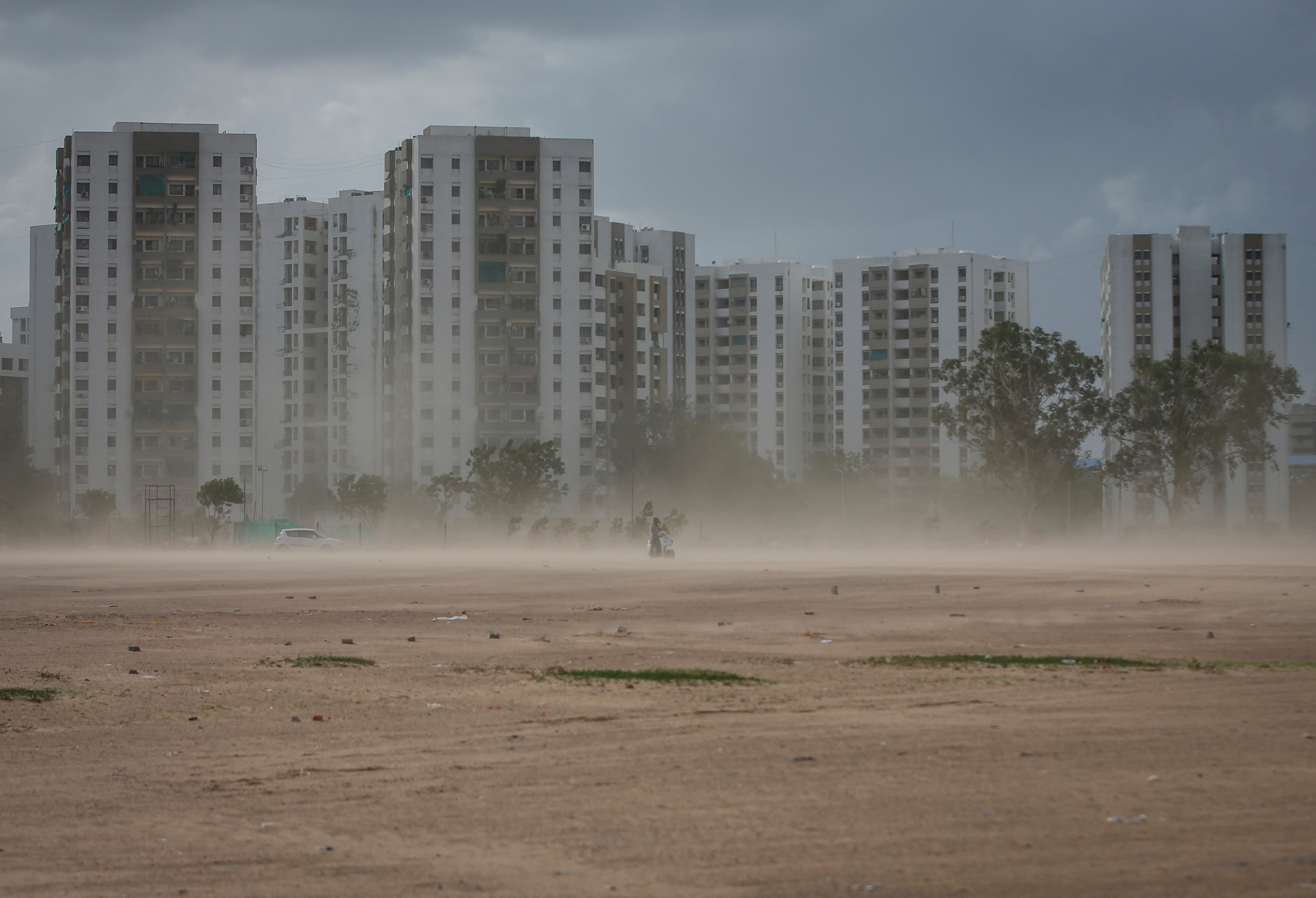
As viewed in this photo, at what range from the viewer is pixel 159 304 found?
141000mm

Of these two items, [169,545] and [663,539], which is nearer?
[663,539]

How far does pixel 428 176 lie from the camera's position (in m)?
138

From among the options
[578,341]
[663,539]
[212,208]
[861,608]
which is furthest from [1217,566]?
[212,208]

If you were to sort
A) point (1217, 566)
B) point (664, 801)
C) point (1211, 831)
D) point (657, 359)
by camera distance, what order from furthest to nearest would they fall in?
1. point (657, 359)
2. point (1217, 566)
3. point (664, 801)
4. point (1211, 831)

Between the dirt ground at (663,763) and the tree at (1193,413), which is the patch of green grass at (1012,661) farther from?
the tree at (1193,413)

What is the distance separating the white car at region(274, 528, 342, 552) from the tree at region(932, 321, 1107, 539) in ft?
137

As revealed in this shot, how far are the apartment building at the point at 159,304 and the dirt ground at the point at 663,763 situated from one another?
125 m

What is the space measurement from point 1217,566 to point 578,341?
327ft

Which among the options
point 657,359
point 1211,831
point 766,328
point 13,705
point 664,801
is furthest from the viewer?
point 766,328

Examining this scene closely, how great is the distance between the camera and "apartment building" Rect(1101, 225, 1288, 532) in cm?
16700

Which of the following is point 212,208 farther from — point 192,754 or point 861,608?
point 192,754

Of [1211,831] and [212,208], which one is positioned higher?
[212,208]

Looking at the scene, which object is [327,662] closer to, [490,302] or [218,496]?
[218,496]

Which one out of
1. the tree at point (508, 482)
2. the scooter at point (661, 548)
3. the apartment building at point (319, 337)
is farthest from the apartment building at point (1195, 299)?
the scooter at point (661, 548)
